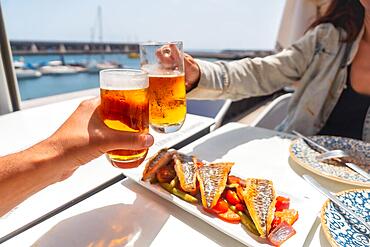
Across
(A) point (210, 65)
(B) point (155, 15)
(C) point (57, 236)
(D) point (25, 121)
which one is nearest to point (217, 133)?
(A) point (210, 65)

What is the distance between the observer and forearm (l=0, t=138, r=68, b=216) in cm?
41

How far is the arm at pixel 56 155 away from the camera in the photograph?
0.42 m

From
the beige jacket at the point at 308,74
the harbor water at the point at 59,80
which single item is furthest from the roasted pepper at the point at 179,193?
the harbor water at the point at 59,80

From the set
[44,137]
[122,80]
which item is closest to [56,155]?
[122,80]

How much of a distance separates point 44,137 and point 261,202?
79 cm

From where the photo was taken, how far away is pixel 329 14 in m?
1.30

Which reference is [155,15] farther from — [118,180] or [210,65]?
[118,180]

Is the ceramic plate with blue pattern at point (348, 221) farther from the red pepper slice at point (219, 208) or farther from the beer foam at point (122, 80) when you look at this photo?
the beer foam at point (122, 80)

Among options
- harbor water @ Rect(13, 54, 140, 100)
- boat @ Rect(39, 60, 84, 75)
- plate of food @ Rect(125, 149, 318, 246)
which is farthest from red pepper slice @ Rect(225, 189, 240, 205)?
boat @ Rect(39, 60, 84, 75)

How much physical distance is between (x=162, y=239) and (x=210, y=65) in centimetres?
74

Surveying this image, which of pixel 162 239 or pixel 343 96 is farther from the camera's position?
pixel 343 96

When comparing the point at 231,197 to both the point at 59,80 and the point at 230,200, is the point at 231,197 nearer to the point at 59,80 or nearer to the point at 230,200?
the point at 230,200

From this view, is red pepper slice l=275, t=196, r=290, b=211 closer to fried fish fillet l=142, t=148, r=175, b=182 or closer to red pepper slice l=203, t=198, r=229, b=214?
red pepper slice l=203, t=198, r=229, b=214

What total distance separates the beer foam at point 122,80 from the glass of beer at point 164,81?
0.35ft
